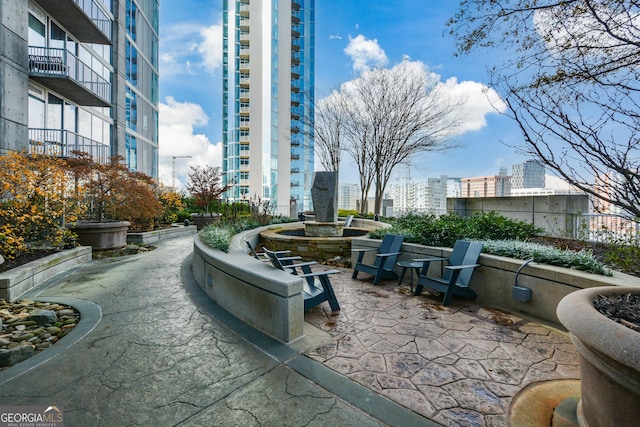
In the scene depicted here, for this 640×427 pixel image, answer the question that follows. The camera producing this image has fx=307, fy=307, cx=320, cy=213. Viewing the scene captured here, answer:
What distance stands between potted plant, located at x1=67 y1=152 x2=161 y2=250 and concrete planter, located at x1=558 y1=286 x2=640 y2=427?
1030 cm

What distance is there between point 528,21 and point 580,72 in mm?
989

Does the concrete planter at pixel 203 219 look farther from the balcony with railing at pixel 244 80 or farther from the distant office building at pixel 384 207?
the balcony with railing at pixel 244 80

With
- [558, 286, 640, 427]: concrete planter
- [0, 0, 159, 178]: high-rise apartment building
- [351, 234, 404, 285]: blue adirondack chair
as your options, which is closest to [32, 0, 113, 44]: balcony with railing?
[0, 0, 159, 178]: high-rise apartment building

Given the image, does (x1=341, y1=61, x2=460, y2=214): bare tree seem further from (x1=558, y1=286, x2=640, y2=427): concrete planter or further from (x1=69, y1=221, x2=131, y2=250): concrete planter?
(x1=558, y1=286, x2=640, y2=427): concrete planter

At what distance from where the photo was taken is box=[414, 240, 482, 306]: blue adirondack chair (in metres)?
4.62

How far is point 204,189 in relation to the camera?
1617 cm

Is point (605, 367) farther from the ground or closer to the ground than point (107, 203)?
closer to the ground

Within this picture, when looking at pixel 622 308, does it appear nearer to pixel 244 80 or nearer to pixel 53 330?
pixel 53 330

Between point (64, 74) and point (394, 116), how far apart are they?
1420cm

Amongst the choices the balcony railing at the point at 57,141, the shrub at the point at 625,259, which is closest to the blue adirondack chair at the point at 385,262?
the shrub at the point at 625,259

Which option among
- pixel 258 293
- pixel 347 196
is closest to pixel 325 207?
pixel 258 293

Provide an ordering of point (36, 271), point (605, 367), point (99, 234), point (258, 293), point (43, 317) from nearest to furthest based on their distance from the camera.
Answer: point (605, 367), point (258, 293), point (43, 317), point (36, 271), point (99, 234)

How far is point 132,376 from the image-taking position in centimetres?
270

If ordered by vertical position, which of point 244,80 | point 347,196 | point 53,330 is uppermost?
point 244,80
